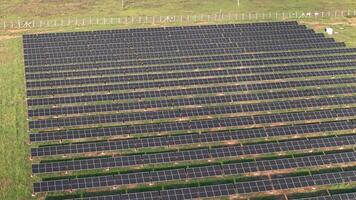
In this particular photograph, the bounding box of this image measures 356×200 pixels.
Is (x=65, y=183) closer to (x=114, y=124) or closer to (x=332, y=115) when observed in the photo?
(x=114, y=124)

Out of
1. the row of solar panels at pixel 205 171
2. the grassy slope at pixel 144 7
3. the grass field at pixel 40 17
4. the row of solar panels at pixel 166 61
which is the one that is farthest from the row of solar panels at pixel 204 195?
the grassy slope at pixel 144 7

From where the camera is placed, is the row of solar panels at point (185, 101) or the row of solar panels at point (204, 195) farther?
the row of solar panels at point (185, 101)

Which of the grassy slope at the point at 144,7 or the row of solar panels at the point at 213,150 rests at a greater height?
the grassy slope at the point at 144,7

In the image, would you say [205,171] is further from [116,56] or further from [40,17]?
[40,17]

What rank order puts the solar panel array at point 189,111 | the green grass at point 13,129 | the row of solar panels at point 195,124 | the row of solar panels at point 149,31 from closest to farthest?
the green grass at point 13,129, the solar panel array at point 189,111, the row of solar panels at point 195,124, the row of solar panels at point 149,31

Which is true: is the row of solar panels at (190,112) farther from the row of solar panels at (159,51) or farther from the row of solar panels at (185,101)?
the row of solar panels at (159,51)

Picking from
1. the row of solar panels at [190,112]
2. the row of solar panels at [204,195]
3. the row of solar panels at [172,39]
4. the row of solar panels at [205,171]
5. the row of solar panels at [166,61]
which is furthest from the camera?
the row of solar panels at [172,39]
